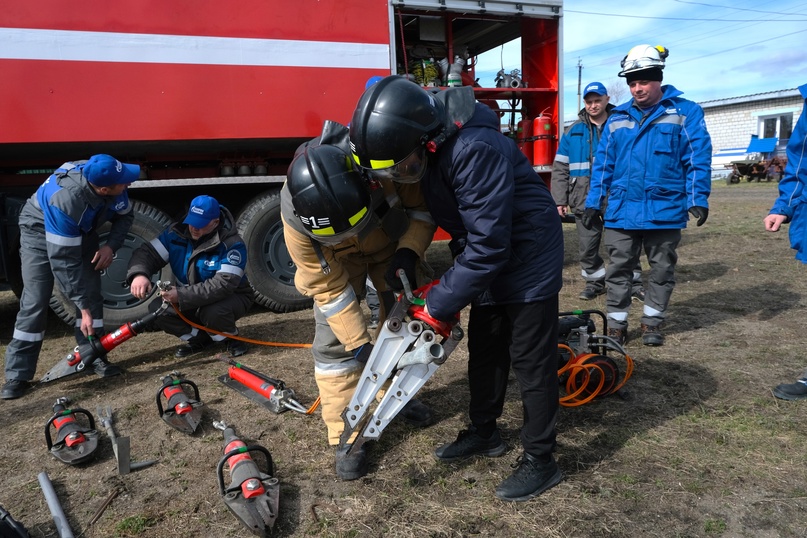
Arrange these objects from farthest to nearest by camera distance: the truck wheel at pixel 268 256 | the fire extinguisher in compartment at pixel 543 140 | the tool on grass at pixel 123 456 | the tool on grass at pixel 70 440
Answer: the fire extinguisher in compartment at pixel 543 140
the truck wheel at pixel 268 256
the tool on grass at pixel 70 440
the tool on grass at pixel 123 456

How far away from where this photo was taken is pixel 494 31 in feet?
20.5

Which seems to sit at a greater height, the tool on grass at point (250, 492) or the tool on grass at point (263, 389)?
the tool on grass at point (250, 492)

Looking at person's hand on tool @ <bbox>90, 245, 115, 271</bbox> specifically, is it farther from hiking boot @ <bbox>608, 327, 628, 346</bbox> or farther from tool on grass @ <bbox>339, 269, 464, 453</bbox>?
hiking boot @ <bbox>608, 327, 628, 346</bbox>

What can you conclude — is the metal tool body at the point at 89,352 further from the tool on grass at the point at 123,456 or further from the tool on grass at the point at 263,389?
the tool on grass at the point at 123,456

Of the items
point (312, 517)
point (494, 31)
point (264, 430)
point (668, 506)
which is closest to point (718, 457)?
point (668, 506)

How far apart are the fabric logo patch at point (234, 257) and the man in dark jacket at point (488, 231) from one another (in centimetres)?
223

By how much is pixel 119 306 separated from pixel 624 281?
432 centimetres

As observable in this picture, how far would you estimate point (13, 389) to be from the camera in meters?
3.63

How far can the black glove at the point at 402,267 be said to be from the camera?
252 centimetres

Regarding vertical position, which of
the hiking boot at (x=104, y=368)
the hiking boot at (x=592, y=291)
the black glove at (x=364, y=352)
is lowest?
the hiking boot at (x=592, y=291)

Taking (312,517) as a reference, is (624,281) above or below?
above

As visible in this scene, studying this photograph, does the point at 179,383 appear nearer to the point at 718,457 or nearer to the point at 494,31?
the point at 718,457

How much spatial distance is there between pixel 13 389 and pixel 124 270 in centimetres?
152

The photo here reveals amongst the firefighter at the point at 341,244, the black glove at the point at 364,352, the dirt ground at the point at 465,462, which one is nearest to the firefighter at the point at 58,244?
the dirt ground at the point at 465,462
